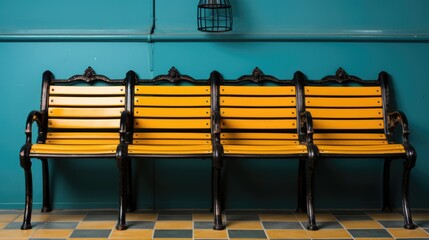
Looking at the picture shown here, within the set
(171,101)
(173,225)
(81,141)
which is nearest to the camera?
(173,225)

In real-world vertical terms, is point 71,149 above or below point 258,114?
below

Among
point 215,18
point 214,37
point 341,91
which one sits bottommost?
point 341,91

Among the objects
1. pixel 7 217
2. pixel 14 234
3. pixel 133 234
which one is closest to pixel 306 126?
pixel 133 234

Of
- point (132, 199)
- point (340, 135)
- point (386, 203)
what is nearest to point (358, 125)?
point (340, 135)

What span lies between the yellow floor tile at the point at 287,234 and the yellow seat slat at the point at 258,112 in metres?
0.99

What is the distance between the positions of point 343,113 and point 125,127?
1710mm

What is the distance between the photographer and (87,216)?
14.5 feet

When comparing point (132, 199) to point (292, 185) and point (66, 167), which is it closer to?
point (66, 167)

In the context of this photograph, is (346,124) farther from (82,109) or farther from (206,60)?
(82,109)

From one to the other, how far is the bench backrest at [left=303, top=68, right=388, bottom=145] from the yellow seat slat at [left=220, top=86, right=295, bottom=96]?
0.47 ft

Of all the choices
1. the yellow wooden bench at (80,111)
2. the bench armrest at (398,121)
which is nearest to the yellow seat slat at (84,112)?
the yellow wooden bench at (80,111)

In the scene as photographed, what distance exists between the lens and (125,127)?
13.8 feet

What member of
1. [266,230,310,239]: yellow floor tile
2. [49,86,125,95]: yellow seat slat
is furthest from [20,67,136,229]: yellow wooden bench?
[266,230,310,239]: yellow floor tile

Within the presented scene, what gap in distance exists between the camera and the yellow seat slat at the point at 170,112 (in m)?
4.58
